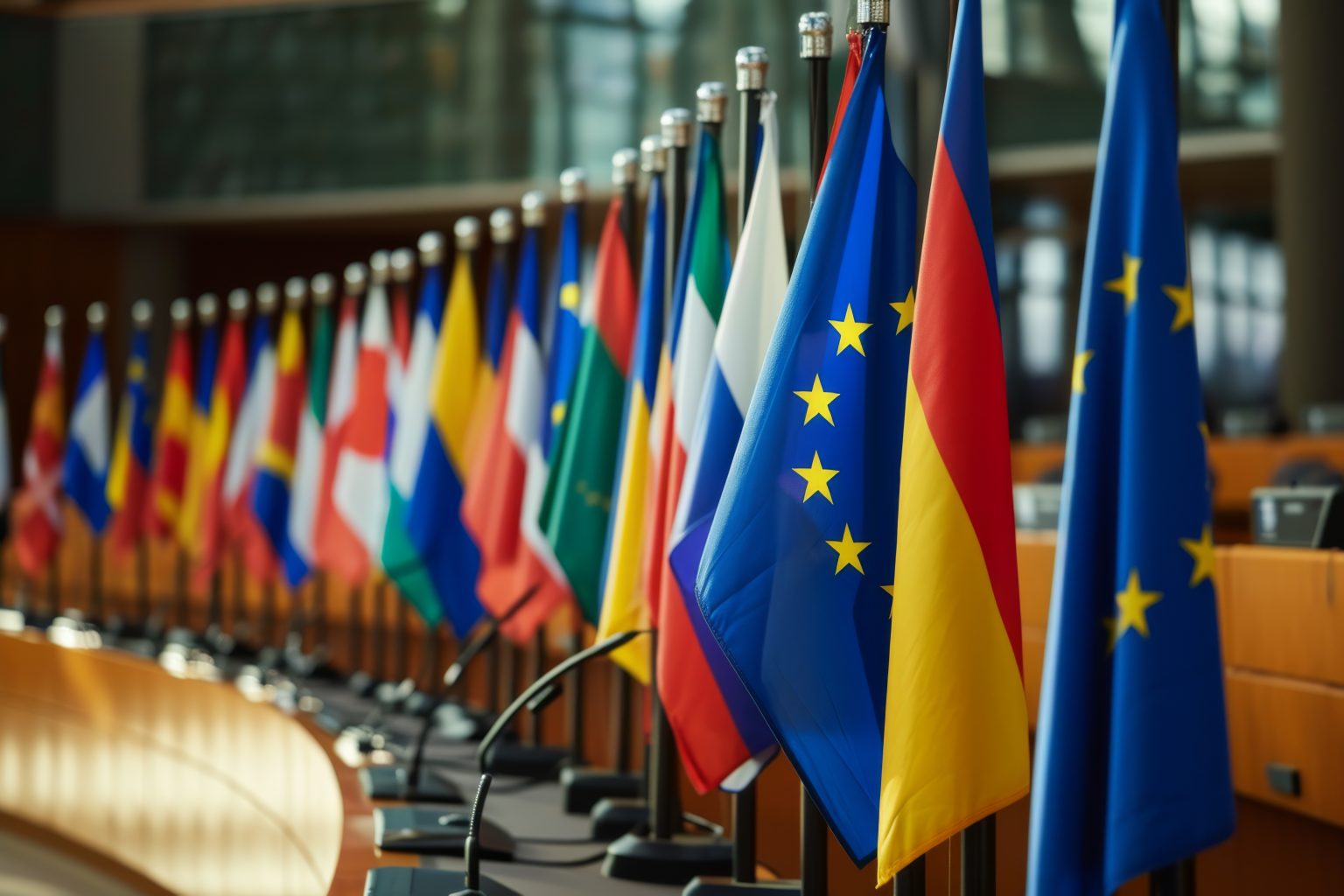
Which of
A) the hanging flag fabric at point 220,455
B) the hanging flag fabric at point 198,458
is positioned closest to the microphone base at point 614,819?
the hanging flag fabric at point 220,455

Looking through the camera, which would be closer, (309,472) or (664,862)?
(664,862)

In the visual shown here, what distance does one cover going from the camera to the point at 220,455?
7.44 m

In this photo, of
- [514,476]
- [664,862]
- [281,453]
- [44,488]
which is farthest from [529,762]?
[44,488]

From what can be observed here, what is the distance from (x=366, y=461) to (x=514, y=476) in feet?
5.01

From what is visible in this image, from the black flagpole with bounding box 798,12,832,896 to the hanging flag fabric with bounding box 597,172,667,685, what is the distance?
2.62 feet

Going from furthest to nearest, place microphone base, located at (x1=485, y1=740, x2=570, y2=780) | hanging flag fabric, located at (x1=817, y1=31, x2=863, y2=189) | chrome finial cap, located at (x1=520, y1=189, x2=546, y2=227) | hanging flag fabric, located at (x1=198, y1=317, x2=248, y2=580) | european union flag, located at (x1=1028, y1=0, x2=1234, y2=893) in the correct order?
hanging flag fabric, located at (x1=198, y1=317, x2=248, y2=580)
chrome finial cap, located at (x1=520, y1=189, x2=546, y2=227)
microphone base, located at (x1=485, y1=740, x2=570, y2=780)
hanging flag fabric, located at (x1=817, y1=31, x2=863, y2=189)
european union flag, located at (x1=1028, y1=0, x2=1234, y2=893)

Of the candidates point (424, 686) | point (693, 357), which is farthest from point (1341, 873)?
point (424, 686)

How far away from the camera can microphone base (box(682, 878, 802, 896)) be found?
2648 mm

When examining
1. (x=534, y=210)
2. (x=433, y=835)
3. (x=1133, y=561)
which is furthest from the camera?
(x=534, y=210)

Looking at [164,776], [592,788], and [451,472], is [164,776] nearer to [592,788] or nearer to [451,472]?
[451,472]

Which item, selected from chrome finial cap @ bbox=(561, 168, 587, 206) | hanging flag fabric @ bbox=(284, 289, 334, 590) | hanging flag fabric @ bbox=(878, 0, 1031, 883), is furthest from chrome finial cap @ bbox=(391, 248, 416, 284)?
hanging flag fabric @ bbox=(878, 0, 1031, 883)

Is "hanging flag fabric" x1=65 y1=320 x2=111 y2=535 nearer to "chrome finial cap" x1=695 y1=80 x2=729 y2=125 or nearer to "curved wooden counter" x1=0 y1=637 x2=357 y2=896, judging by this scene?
"curved wooden counter" x1=0 y1=637 x2=357 y2=896

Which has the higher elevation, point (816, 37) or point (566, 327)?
point (816, 37)

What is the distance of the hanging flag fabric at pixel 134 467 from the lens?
8.05m
